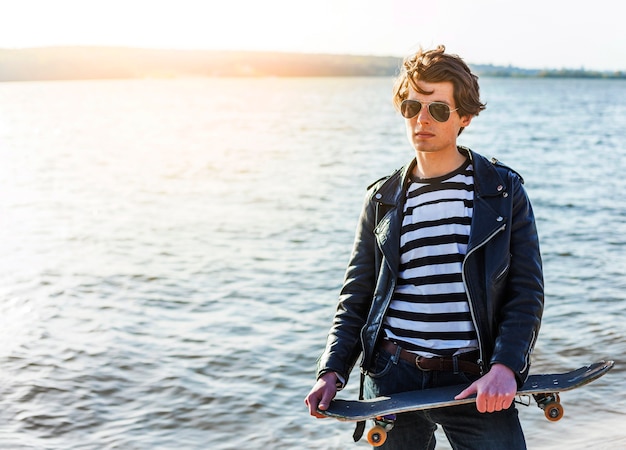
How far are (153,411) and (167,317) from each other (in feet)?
9.56

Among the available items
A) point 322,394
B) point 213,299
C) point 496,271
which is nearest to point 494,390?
point 496,271

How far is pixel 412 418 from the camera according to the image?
10.8 feet

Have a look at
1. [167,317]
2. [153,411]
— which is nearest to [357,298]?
[153,411]

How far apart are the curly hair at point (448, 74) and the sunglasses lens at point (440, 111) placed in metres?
0.05

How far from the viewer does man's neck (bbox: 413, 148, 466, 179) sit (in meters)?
3.27

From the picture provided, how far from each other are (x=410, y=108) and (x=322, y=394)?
1179 millimetres

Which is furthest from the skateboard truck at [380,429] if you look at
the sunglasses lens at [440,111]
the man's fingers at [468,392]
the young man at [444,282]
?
the sunglasses lens at [440,111]

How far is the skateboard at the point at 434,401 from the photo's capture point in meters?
2.95

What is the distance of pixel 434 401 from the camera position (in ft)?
9.68

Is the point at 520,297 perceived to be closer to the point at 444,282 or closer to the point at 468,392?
the point at 444,282

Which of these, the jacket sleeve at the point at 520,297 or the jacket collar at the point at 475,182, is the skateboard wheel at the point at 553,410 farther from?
the jacket collar at the point at 475,182

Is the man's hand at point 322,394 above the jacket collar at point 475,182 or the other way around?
the other way around

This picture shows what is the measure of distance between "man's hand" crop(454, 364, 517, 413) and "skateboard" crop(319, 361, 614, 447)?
0.12ft

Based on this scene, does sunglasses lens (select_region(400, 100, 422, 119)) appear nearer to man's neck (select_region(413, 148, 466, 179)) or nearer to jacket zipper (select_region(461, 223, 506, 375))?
man's neck (select_region(413, 148, 466, 179))
